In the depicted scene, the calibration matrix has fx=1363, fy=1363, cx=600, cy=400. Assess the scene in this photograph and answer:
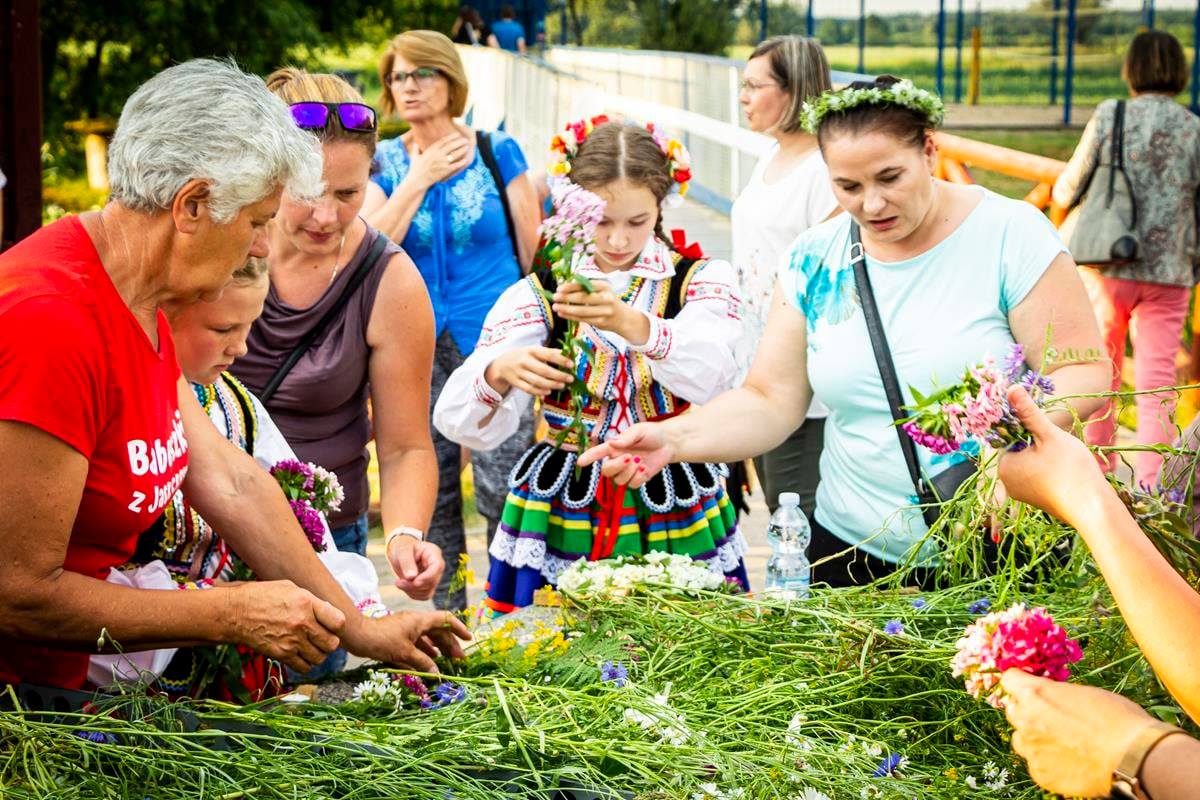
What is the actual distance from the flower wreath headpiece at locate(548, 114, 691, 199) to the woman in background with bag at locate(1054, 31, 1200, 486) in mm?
2697

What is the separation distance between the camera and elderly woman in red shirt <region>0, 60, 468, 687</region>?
180 centimetres

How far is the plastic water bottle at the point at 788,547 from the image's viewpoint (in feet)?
8.80

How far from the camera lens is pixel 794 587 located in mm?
2535

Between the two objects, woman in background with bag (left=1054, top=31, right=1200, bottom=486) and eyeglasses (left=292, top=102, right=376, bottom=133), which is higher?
eyeglasses (left=292, top=102, right=376, bottom=133)

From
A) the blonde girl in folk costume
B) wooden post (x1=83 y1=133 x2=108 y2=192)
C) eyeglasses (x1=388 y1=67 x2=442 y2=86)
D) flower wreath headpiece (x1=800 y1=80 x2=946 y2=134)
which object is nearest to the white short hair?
flower wreath headpiece (x1=800 y1=80 x2=946 y2=134)

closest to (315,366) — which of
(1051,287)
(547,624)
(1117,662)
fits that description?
(547,624)

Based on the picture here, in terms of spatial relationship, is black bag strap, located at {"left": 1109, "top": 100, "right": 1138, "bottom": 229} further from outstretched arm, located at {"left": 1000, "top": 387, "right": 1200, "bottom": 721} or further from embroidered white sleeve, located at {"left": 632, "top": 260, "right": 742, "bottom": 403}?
outstretched arm, located at {"left": 1000, "top": 387, "right": 1200, "bottom": 721}

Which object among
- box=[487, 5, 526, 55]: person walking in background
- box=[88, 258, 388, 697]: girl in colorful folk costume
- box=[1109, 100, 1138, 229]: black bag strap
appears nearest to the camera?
box=[88, 258, 388, 697]: girl in colorful folk costume

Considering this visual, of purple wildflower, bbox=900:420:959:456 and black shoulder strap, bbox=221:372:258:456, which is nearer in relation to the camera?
purple wildflower, bbox=900:420:959:456

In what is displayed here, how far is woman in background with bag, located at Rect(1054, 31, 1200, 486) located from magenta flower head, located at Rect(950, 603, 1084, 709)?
429 cm

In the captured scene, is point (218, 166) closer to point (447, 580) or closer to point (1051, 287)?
point (1051, 287)

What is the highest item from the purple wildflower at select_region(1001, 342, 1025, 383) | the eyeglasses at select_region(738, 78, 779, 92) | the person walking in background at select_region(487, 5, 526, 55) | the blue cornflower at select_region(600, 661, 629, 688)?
the person walking in background at select_region(487, 5, 526, 55)

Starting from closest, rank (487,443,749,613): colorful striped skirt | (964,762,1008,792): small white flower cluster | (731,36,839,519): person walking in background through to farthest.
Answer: (964,762,1008,792): small white flower cluster < (487,443,749,613): colorful striped skirt < (731,36,839,519): person walking in background

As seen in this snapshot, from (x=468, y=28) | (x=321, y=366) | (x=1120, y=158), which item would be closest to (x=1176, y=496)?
(x=321, y=366)
